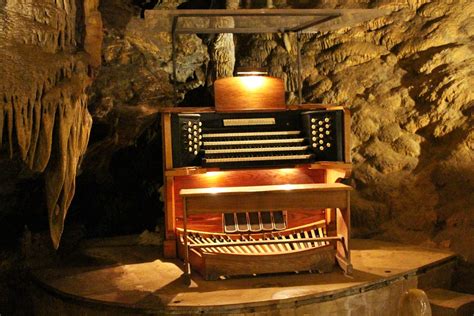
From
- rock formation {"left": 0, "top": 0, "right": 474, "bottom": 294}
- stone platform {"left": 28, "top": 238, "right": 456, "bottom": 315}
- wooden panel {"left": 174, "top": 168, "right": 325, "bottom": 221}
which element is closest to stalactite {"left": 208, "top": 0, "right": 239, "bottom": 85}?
rock formation {"left": 0, "top": 0, "right": 474, "bottom": 294}

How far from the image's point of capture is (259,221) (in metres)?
6.00

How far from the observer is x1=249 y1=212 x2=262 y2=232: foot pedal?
5.92m

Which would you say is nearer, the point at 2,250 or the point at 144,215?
the point at 2,250

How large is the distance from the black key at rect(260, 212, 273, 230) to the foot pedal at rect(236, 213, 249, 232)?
19 centimetres

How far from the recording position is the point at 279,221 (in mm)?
6070

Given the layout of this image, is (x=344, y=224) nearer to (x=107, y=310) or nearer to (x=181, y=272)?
(x=181, y=272)

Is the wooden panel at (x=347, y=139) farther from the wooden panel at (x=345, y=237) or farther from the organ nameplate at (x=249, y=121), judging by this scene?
the organ nameplate at (x=249, y=121)

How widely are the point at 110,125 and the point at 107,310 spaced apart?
3183 millimetres

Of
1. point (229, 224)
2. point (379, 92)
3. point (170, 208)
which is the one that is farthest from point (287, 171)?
point (379, 92)

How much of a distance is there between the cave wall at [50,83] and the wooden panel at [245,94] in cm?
147

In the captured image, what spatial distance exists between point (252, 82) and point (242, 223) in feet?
5.54

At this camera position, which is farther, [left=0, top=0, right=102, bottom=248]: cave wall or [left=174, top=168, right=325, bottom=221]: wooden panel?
[left=174, top=168, right=325, bottom=221]: wooden panel

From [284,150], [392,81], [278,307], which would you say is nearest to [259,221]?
[284,150]

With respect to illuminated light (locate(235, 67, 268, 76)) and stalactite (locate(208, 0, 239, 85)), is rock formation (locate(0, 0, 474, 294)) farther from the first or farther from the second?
illuminated light (locate(235, 67, 268, 76))
